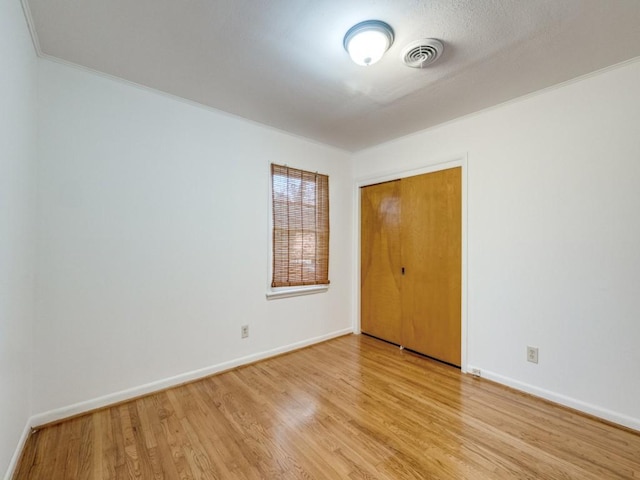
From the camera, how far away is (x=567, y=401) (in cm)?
214

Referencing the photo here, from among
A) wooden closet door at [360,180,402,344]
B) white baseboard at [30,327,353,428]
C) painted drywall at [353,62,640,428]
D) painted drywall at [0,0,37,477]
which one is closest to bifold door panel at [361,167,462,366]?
wooden closet door at [360,180,402,344]

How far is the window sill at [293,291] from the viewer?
122 inches

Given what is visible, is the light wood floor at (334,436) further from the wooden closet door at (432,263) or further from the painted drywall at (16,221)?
the wooden closet door at (432,263)

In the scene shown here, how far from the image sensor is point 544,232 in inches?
90.1

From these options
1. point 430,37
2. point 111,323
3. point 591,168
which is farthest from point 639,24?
point 111,323

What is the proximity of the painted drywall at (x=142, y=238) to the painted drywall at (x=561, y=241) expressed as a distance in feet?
6.65

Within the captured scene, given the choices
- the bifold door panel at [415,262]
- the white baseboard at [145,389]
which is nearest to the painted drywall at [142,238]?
the white baseboard at [145,389]

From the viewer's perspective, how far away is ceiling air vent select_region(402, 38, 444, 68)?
5.76 ft

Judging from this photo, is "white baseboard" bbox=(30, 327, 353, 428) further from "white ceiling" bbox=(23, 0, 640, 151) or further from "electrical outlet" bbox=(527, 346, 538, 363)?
"white ceiling" bbox=(23, 0, 640, 151)

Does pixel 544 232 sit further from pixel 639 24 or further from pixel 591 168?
pixel 639 24

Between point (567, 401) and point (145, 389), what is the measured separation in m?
3.26

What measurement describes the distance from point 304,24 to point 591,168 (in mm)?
2232

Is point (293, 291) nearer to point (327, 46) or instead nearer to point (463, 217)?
point (463, 217)

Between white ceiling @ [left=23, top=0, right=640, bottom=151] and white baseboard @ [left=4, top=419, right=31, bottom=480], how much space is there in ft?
7.84
